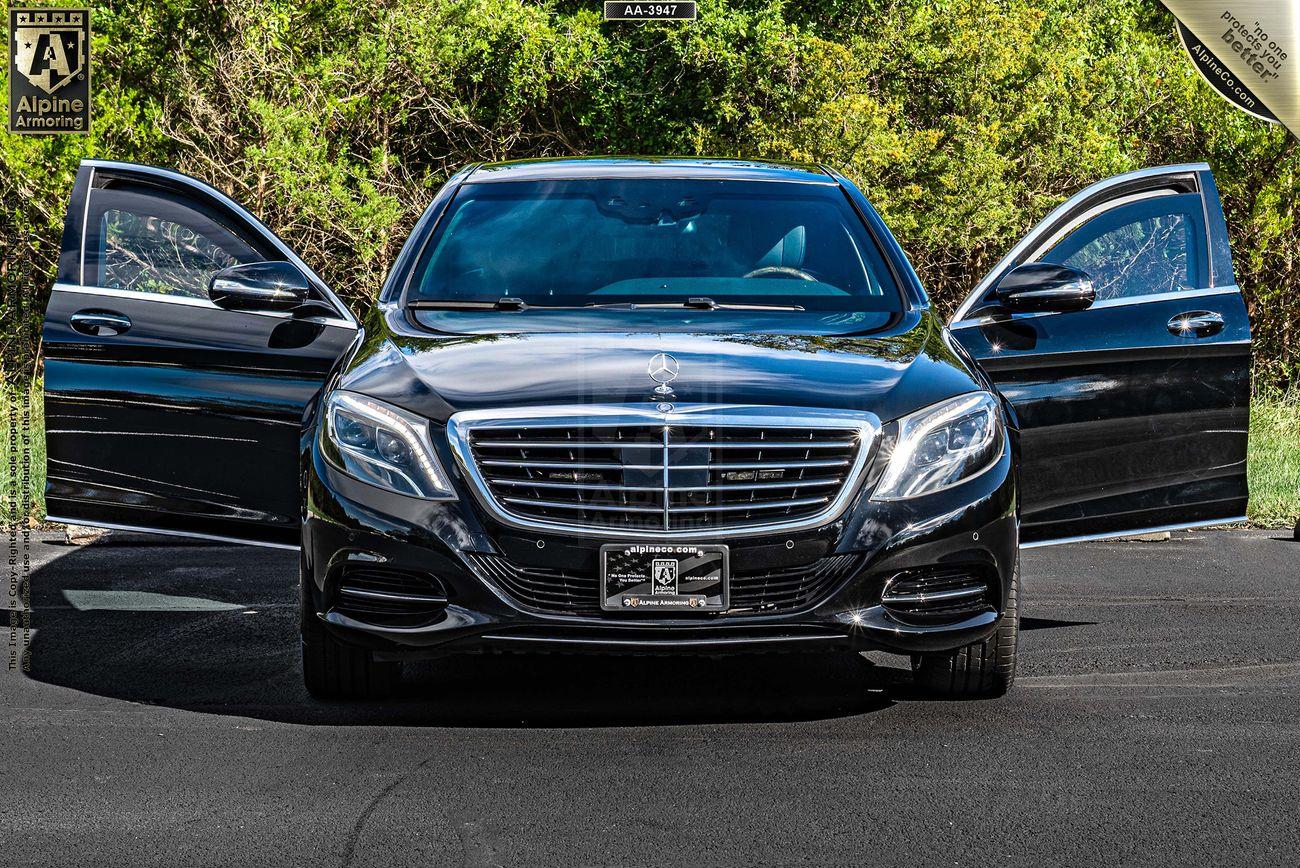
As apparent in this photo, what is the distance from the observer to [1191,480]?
6.47 metres

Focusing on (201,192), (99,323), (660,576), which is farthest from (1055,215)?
(99,323)

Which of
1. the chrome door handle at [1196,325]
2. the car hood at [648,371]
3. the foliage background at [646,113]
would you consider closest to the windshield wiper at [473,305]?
the car hood at [648,371]

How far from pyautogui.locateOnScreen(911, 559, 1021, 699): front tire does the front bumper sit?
0.44 metres

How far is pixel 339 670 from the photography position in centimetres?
543

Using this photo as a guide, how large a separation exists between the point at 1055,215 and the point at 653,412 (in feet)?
8.19

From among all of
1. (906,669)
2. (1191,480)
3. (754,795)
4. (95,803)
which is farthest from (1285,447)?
(95,803)

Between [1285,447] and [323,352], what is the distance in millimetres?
8914

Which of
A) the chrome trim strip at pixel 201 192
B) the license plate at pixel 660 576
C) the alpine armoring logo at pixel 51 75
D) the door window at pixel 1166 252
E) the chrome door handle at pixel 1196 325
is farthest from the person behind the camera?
the alpine armoring logo at pixel 51 75

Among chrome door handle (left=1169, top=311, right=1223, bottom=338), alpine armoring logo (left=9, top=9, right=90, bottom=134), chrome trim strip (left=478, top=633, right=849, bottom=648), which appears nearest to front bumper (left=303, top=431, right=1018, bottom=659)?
chrome trim strip (left=478, top=633, right=849, bottom=648)

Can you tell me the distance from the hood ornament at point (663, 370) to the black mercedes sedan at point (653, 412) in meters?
0.02

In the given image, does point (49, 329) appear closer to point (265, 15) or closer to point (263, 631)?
point (263, 631)

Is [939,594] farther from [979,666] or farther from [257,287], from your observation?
[257,287]

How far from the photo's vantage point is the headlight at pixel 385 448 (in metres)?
4.88

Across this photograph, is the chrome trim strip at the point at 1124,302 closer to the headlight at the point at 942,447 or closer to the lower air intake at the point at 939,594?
the headlight at the point at 942,447
